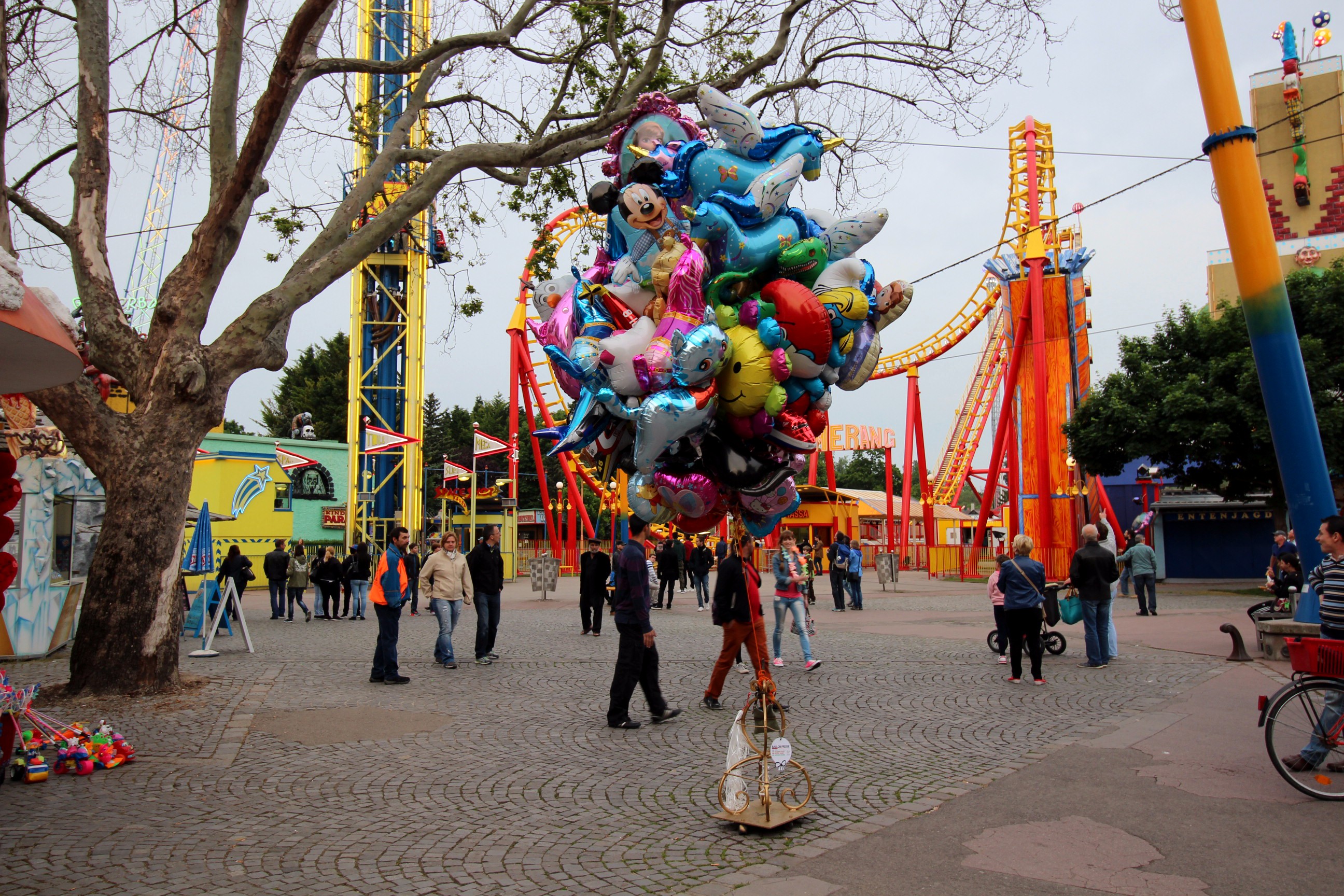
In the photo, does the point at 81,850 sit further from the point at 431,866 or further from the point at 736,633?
the point at 736,633

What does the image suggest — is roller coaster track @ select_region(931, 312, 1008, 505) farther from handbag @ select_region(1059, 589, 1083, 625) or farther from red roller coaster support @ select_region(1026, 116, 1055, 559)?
handbag @ select_region(1059, 589, 1083, 625)

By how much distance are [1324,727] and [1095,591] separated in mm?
4950

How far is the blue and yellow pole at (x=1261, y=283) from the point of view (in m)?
6.71

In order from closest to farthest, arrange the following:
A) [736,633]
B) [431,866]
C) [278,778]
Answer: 1. [431,866]
2. [278,778]
3. [736,633]

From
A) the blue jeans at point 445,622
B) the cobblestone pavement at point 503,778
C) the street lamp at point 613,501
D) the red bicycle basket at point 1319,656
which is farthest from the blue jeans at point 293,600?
the red bicycle basket at point 1319,656

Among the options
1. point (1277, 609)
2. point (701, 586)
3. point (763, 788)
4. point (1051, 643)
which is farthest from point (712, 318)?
point (701, 586)

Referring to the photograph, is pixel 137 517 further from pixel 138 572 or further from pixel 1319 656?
pixel 1319 656

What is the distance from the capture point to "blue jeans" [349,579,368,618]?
1831 centimetres

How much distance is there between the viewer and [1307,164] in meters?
32.3

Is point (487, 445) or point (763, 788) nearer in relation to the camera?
point (763, 788)

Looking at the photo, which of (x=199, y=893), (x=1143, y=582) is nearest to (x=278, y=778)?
(x=199, y=893)

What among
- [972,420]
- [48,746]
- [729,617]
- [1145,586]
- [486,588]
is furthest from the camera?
[972,420]

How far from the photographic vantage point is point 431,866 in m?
4.39

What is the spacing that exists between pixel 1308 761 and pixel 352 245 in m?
9.45
